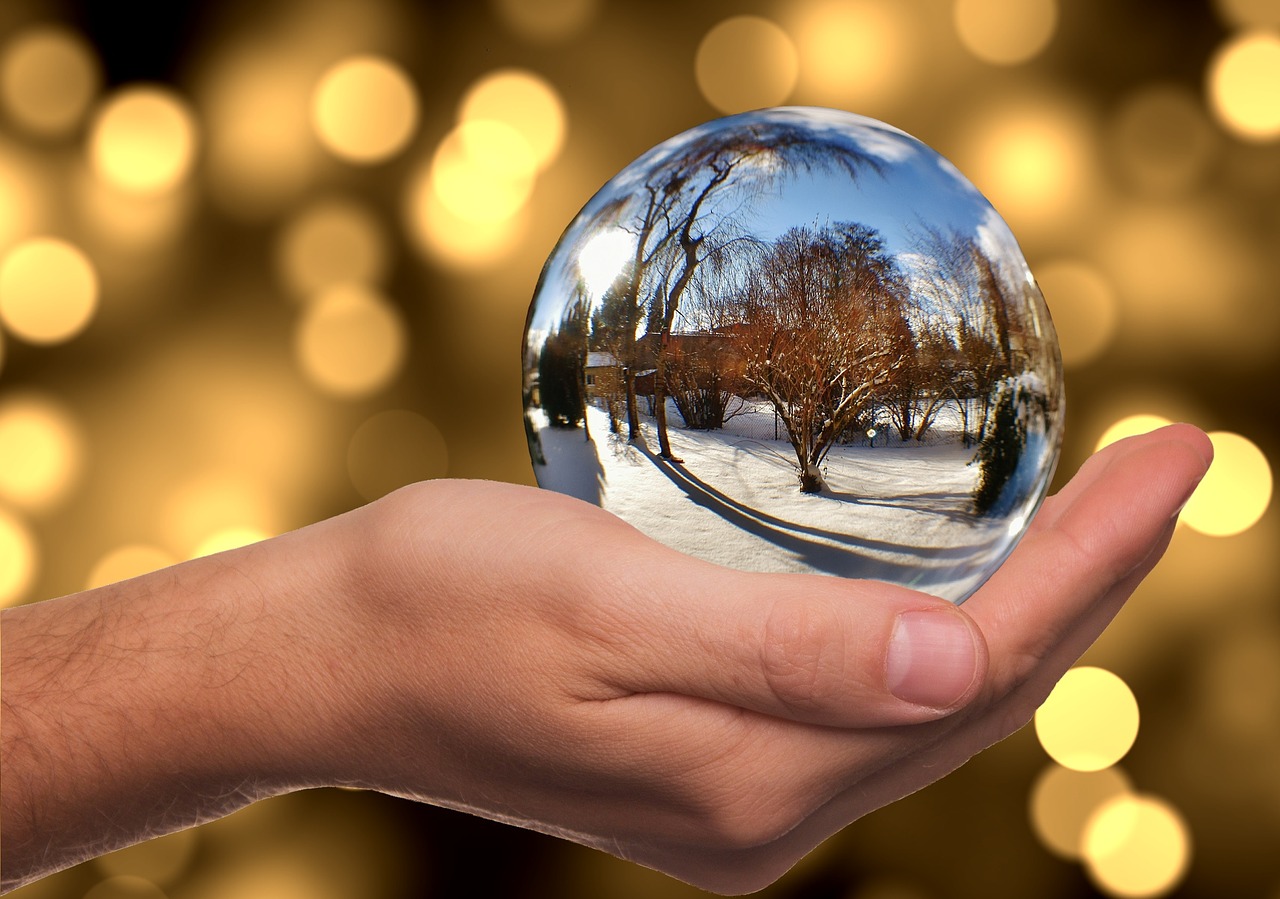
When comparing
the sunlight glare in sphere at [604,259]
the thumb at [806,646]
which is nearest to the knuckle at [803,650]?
the thumb at [806,646]

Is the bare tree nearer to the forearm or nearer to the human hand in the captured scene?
the human hand

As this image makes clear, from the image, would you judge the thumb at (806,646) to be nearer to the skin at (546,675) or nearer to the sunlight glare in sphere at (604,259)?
the skin at (546,675)

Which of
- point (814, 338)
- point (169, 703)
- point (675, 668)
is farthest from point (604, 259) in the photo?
point (169, 703)

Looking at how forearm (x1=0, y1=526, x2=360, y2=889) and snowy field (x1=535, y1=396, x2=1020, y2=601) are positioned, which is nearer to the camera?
snowy field (x1=535, y1=396, x2=1020, y2=601)

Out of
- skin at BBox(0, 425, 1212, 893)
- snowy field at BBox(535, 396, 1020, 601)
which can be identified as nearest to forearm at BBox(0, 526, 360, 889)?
skin at BBox(0, 425, 1212, 893)

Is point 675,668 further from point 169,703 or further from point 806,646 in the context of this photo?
point 169,703
